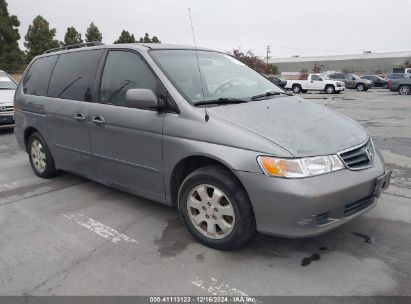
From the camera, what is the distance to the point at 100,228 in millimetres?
3709

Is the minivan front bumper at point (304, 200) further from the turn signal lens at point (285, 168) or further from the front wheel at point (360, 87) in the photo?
the front wheel at point (360, 87)

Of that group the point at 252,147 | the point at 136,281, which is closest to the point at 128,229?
the point at 136,281

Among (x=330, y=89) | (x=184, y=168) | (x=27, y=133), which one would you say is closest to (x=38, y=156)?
(x=27, y=133)

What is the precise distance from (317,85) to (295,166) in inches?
1101

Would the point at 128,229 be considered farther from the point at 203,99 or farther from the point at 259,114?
the point at 259,114

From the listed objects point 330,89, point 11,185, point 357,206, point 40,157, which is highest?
point 357,206

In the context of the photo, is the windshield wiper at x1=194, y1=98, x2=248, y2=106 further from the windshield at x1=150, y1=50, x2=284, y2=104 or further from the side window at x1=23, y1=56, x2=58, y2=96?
the side window at x1=23, y1=56, x2=58, y2=96

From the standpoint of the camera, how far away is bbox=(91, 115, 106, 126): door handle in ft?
12.8

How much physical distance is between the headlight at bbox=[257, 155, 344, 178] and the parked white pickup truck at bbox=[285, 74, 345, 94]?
26.9 meters

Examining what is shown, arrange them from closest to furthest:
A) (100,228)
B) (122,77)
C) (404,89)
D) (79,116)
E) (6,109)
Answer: (100,228) < (122,77) < (79,116) < (6,109) < (404,89)

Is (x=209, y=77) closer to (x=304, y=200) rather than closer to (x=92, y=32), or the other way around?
(x=304, y=200)

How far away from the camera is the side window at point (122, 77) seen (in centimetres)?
365

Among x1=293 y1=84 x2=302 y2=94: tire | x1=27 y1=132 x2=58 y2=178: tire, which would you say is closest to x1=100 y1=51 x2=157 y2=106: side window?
x1=27 y1=132 x2=58 y2=178: tire

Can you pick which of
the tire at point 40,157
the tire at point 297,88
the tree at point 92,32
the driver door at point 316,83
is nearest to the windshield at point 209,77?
the tire at point 40,157
